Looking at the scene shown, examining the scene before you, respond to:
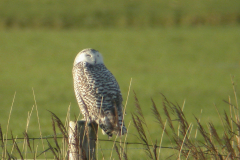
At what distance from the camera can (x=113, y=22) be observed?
3256 cm

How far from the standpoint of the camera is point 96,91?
157 inches

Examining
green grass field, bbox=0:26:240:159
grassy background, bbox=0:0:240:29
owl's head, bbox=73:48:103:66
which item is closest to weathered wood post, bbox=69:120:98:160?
owl's head, bbox=73:48:103:66

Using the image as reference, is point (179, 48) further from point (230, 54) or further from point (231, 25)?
point (231, 25)

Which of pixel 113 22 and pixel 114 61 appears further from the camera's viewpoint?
pixel 113 22

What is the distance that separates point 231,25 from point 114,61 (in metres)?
13.6

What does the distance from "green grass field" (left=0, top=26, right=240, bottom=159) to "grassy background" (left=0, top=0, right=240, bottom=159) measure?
0.12 ft

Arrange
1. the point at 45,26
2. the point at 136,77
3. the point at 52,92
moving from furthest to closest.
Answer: the point at 45,26, the point at 136,77, the point at 52,92

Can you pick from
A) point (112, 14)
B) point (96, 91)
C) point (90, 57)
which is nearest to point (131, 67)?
point (112, 14)

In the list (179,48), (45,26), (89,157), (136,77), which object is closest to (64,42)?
(45,26)

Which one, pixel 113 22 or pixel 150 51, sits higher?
pixel 113 22

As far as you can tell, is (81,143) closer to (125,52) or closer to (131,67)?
(131,67)

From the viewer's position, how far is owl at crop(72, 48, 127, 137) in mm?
3719

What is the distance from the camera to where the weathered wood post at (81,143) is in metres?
2.72

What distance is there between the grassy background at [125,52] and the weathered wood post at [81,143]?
3807mm
